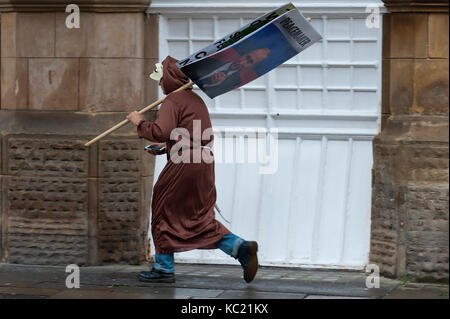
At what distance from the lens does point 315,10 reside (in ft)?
31.0

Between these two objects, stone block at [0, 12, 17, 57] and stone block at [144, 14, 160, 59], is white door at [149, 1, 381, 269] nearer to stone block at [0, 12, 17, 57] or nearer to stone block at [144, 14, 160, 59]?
stone block at [144, 14, 160, 59]

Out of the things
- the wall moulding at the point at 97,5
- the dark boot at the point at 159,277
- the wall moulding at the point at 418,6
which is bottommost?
the dark boot at the point at 159,277

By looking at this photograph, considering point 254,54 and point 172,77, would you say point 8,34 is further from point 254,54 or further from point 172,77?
point 254,54

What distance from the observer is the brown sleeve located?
8359mm

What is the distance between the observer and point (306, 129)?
380 inches

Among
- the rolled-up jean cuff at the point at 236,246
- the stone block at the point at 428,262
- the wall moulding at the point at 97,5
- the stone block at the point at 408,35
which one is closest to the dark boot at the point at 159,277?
the rolled-up jean cuff at the point at 236,246

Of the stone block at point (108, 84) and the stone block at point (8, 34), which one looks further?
the stone block at point (8, 34)

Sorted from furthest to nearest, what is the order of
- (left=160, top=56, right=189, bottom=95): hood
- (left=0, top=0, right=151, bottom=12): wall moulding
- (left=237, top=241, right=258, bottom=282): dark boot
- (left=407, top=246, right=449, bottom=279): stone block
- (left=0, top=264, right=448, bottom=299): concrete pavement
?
(left=0, top=0, right=151, bottom=12): wall moulding → (left=407, top=246, right=449, bottom=279): stone block → (left=160, top=56, right=189, bottom=95): hood → (left=237, top=241, right=258, bottom=282): dark boot → (left=0, top=264, right=448, bottom=299): concrete pavement

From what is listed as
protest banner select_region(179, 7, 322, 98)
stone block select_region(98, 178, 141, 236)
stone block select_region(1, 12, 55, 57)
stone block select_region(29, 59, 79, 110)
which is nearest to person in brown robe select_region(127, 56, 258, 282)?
protest banner select_region(179, 7, 322, 98)

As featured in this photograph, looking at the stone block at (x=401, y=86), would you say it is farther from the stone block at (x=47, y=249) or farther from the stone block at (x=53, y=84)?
the stone block at (x=47, y=249)

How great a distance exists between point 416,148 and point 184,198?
200cm

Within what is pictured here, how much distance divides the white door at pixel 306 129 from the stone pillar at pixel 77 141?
47 centimetres

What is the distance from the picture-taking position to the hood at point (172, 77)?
8664 millimetres
